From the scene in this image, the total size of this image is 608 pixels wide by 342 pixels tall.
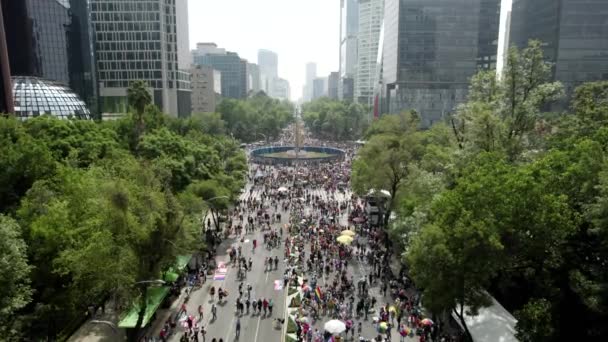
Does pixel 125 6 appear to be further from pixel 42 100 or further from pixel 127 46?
pixel 42 100

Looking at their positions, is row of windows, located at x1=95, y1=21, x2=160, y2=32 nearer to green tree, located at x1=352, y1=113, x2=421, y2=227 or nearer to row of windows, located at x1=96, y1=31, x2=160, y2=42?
row of windows, located at x1=96, y1=31, x2=160, y2=42

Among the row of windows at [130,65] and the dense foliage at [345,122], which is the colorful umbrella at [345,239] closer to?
the row of windows at [130,65]

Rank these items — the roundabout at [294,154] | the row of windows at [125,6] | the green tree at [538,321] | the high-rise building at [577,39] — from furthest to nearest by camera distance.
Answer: the row of windows at [125,6]
the high-rise building at [577,39]
the roundabout at [294,154]
the green tree at [538,321]

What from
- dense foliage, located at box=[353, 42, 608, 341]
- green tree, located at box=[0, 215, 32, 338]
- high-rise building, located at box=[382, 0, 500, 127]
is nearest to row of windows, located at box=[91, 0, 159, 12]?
high-rise building, located at box=[382, 0, 500, 127]

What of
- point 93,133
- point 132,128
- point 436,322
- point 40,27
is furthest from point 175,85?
point 436,322

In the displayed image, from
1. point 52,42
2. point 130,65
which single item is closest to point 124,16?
point 130,65

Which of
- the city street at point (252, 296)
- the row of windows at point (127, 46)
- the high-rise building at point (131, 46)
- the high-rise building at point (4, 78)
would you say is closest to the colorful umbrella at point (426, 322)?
the city street at point (252, 296)
